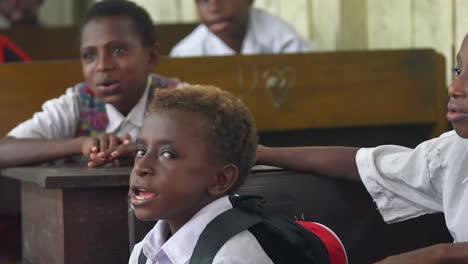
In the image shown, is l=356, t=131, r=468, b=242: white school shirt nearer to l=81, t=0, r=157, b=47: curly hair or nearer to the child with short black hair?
the child with short black hair

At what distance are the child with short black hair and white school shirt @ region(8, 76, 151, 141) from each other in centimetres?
127

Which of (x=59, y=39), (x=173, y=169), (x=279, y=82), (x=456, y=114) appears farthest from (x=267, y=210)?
(x=59, y=39)

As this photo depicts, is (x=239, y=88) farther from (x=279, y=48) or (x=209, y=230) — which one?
(x=209, y=230)

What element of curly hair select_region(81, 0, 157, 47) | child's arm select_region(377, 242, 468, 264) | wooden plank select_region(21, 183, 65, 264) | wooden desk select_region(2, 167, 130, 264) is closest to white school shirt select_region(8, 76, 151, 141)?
curly hair select_region(81, 0, 157, 47)

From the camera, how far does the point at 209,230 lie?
7.02 feet

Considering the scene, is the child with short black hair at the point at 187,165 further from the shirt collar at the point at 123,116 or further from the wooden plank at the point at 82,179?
the shirt collar at the point at 123,116

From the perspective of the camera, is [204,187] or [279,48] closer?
[204,187]

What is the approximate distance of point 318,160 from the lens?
2562 millimetres

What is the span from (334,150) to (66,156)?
3.19 ft

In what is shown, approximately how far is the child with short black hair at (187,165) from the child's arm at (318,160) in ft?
0.99

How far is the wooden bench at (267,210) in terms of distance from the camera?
254cm

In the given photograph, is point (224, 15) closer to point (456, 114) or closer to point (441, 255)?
point (456, 114)

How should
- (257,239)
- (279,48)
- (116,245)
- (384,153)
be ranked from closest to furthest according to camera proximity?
(257,239) < (384,153) < (116,245) < (279,48)

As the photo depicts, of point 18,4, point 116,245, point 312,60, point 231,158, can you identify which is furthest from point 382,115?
point 18,4
